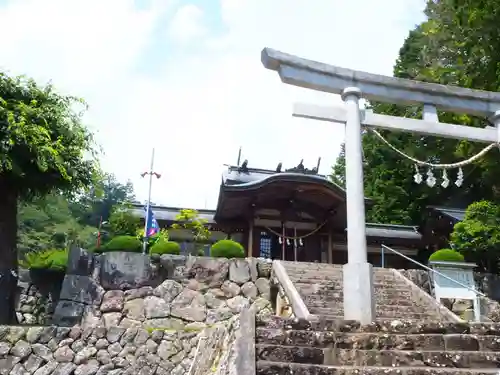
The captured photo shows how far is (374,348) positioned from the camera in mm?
5086

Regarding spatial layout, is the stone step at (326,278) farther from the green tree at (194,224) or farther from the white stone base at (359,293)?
the green tree at (194,224)

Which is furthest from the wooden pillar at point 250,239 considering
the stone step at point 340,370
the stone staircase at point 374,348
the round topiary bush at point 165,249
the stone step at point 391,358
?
the stone step at point 340,370

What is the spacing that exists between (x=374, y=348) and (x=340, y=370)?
79cm

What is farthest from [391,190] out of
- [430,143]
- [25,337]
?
[25,337]

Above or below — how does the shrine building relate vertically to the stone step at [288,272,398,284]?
above

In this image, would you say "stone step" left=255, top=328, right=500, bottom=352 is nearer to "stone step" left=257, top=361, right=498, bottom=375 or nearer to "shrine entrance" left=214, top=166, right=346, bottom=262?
"stone step" left=257, top=361, right=498, bottom=375

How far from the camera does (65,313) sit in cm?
1278

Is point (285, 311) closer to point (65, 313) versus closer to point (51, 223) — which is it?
point (65, 313)

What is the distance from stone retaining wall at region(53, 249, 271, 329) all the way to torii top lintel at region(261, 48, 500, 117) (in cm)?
733

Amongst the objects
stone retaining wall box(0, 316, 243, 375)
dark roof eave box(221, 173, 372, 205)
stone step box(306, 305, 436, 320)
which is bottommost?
stone retaining wall box(0, 316, 243, 375)

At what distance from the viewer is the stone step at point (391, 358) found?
478cm

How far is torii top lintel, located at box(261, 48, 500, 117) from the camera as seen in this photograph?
26.3 ft

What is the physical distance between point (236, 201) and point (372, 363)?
14.6 metres

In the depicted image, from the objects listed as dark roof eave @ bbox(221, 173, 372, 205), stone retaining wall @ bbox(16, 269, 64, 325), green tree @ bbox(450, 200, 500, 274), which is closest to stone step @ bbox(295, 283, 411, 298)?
green tree @ bbox(450, 200, 500, 274)
